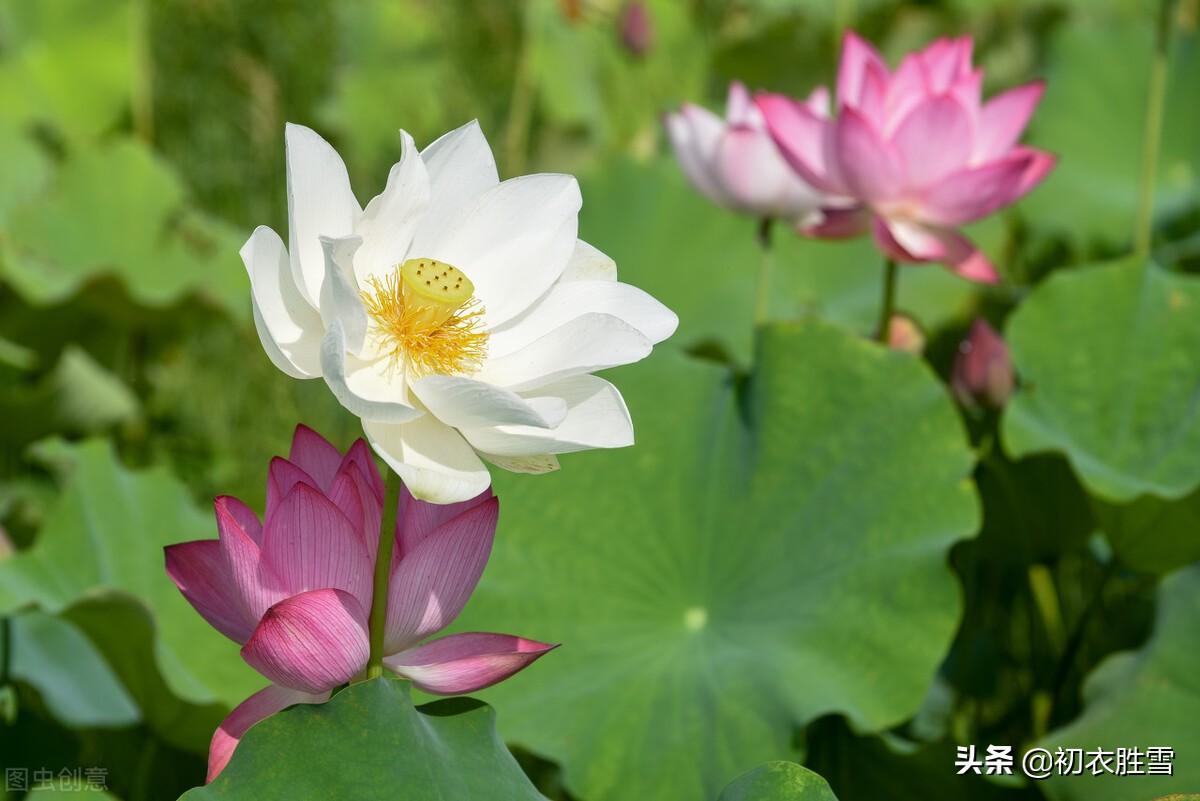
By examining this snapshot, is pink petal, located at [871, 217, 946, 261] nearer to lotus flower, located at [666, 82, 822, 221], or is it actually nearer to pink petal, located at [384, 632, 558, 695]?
lotus flower, located at [666, 82, 822, 221]

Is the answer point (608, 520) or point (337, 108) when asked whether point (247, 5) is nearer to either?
point (337, 108)

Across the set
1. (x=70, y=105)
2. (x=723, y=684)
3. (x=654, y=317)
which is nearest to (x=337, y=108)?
(x=70, y=105)

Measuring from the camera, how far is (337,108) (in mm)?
2984

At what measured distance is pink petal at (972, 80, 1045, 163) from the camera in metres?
1.35

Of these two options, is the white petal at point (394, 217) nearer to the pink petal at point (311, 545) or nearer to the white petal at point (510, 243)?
the white petal at point (510, 243)

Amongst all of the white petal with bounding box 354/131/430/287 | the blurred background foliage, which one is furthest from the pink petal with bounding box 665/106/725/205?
the white petal with bounding box 354/131/430/287

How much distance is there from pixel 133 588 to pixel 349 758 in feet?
2.30

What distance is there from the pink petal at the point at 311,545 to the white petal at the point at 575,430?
0.08 metres

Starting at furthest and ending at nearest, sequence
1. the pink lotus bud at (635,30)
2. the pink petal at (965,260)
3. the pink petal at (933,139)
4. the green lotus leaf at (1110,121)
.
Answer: the pink lotus bud at (635,30) → the green lotus leaf at (1110,121) → the pink petal at (965,260) → the pink petal at (933,139)

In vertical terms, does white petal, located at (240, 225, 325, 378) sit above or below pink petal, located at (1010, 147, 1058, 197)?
below

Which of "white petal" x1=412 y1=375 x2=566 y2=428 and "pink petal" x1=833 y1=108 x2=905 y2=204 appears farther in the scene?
"pink petal" x1=833 y1=108 x2=905 y2=204

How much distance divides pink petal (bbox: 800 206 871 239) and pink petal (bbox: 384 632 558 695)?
80 cm

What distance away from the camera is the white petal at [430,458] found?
69 centimetres

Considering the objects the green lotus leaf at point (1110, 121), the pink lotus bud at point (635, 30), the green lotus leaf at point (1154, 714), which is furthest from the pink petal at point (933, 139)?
the pink lotus bud at point (635, 30)
